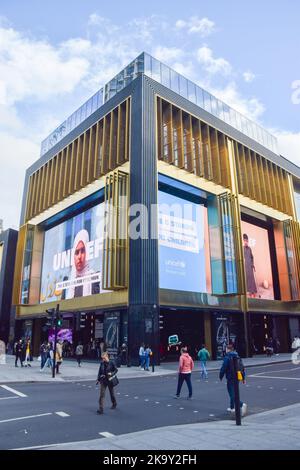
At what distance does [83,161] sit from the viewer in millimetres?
38500

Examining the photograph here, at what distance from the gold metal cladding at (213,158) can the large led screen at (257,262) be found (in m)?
3.93

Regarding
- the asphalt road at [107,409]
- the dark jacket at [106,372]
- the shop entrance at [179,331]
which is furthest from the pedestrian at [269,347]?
the dark jacket at [106,372]

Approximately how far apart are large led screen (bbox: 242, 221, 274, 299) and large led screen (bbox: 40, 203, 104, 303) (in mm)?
16185

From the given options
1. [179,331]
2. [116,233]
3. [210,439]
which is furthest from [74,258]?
[210,439]

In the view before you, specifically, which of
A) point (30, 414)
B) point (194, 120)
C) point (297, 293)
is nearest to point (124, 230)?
point (194, 120)

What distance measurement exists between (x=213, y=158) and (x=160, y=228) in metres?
12.5

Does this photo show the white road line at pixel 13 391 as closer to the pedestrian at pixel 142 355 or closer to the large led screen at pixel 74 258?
→ the pedestrian at pixel 142 355

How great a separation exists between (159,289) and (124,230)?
573cm

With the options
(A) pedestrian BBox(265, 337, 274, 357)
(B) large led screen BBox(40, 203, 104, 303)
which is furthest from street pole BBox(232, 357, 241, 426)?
(A) pedestrian BBox(265, 337, 274, 357)

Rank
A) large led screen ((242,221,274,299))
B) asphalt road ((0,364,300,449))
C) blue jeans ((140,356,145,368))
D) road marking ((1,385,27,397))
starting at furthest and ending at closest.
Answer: large led screen ((242,221,274,299))
blue jeans ((140,356,145,368))
road marking ((1,385,27,397))
asphalt road ((0,364,300,449))

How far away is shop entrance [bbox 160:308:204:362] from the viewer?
31.7 meters

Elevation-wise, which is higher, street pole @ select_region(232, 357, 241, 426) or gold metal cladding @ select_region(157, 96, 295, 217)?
gold metal cladding @ select_region(157, 96, 295, 217)

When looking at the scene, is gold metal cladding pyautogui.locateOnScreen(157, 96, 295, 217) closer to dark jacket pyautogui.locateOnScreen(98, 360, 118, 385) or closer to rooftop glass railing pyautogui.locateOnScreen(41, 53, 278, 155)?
rooftop glass railing pyautogui.locateOnScreen(41, 53, 278, 155)

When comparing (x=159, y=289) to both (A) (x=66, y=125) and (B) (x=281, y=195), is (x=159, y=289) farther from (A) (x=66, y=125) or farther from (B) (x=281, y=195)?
(A) (x=66, y=125)
